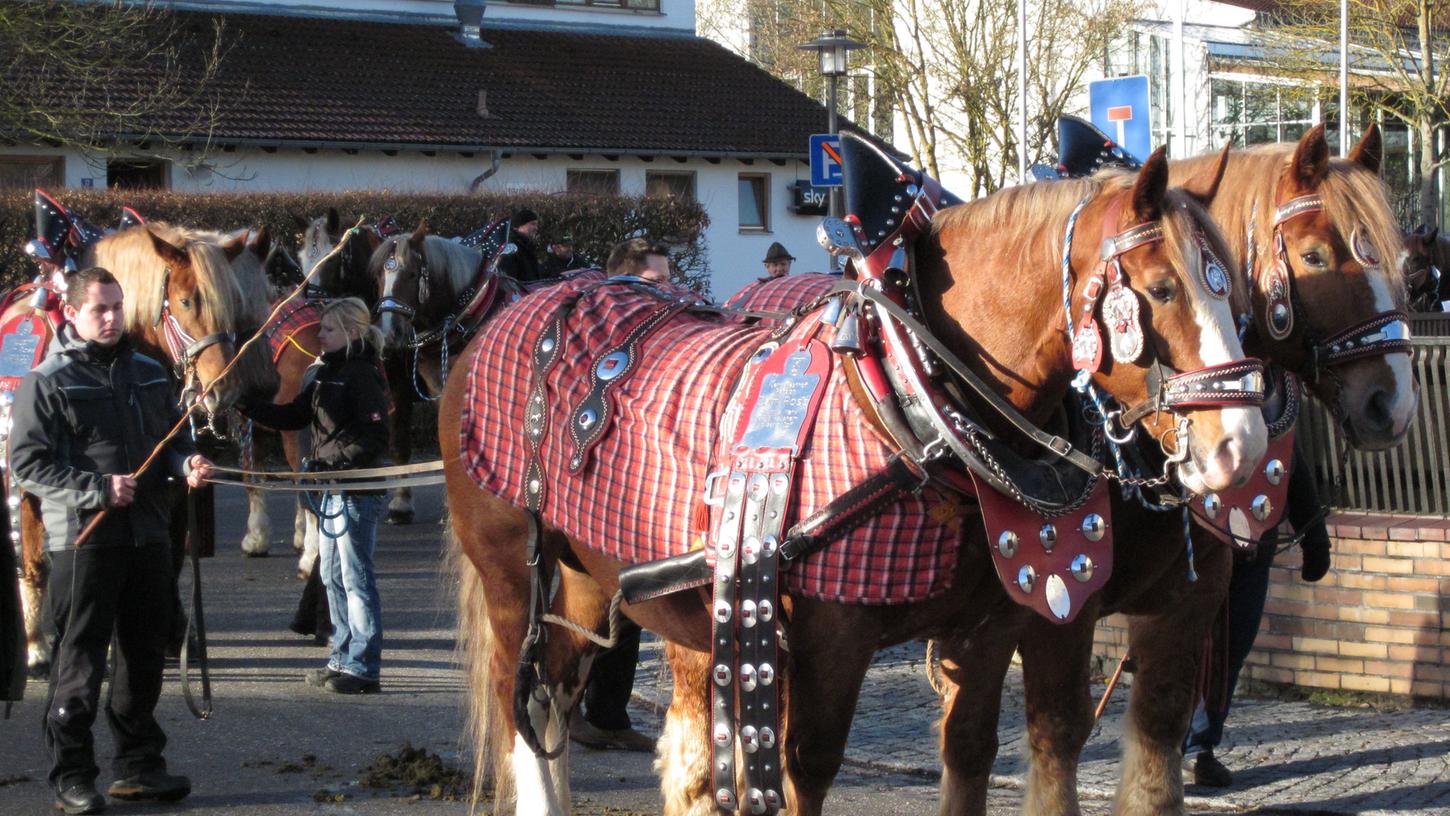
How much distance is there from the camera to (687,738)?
4809mm

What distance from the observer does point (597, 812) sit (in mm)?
5582

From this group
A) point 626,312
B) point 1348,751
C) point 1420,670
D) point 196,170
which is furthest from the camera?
point 196,170

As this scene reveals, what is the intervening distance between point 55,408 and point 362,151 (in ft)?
54.9

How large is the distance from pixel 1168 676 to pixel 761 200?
21.9 m

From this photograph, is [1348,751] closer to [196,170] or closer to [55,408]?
[55,408]

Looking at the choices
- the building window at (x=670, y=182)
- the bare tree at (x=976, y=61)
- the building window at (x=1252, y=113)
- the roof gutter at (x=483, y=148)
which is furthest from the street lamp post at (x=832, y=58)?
the building window at (x=1252, y=113)

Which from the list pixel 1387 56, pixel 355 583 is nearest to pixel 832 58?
pixel 355 583

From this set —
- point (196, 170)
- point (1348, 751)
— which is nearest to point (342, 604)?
point (1348, 751)

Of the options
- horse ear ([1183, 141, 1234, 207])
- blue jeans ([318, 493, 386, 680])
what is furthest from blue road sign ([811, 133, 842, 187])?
horse ear ([1183, 141, 1234, 207])

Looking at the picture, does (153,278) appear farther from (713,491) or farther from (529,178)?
(529,178)

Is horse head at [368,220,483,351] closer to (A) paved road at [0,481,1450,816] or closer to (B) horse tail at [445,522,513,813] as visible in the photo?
(A) paved road at [0,481,1450,816]

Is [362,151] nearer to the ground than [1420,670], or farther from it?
farther from it

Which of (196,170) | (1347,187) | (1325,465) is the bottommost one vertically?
(1325,465)

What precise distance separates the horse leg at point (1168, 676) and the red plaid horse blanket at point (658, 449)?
1487 mm
